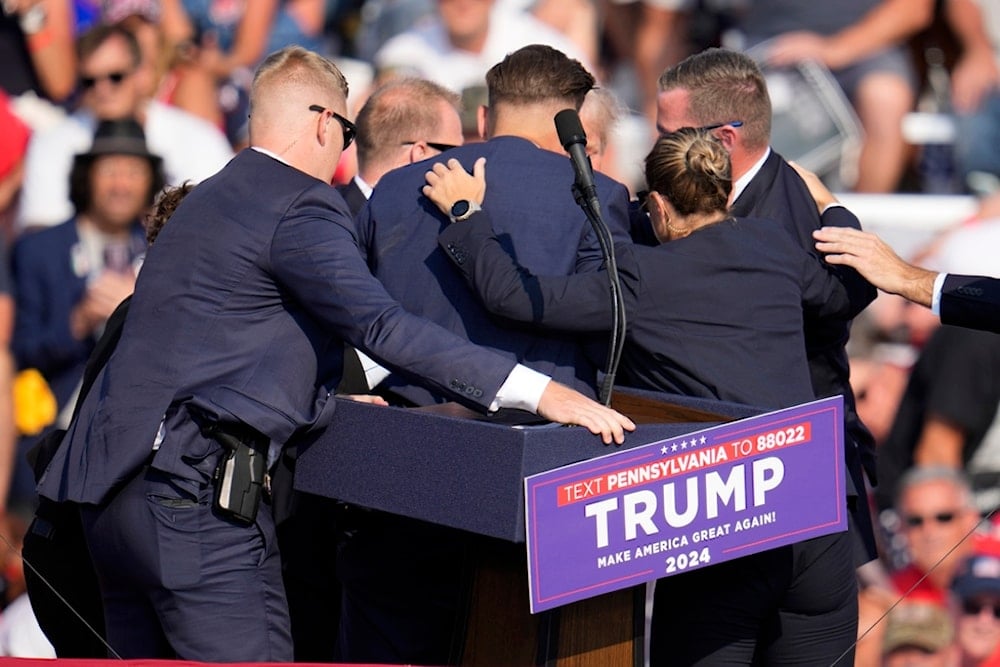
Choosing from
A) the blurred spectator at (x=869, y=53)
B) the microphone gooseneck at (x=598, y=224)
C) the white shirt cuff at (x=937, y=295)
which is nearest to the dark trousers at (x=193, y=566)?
the microphone gooseneck at (x=598, y=224)

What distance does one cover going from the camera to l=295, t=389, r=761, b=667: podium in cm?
296

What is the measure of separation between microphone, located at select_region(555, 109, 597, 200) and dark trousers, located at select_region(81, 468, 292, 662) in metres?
0.96

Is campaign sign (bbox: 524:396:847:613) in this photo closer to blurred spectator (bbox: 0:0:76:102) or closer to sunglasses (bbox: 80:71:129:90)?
sunglasses (bbox: 80:71:129:90)

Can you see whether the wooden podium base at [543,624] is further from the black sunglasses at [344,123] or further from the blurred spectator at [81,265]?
the blurred spectator at [81,265]

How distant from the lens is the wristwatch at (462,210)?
3.52 meters

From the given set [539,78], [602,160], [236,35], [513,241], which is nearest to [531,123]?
[539,78]

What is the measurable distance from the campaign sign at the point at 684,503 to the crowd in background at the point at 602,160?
106 inches


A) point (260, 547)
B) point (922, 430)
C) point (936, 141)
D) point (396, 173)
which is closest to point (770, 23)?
point (936, 141)

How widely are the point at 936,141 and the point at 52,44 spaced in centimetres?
388

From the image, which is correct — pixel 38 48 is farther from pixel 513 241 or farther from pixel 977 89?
pixel 513 241

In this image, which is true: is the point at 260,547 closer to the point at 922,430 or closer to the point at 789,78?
the point at 922,430

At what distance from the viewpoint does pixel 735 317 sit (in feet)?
11.6

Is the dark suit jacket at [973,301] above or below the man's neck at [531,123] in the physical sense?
below

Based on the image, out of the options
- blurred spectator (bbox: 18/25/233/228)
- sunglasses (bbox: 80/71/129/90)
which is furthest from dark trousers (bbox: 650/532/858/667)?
sunglasses (bbox: 80/71/129/90)
